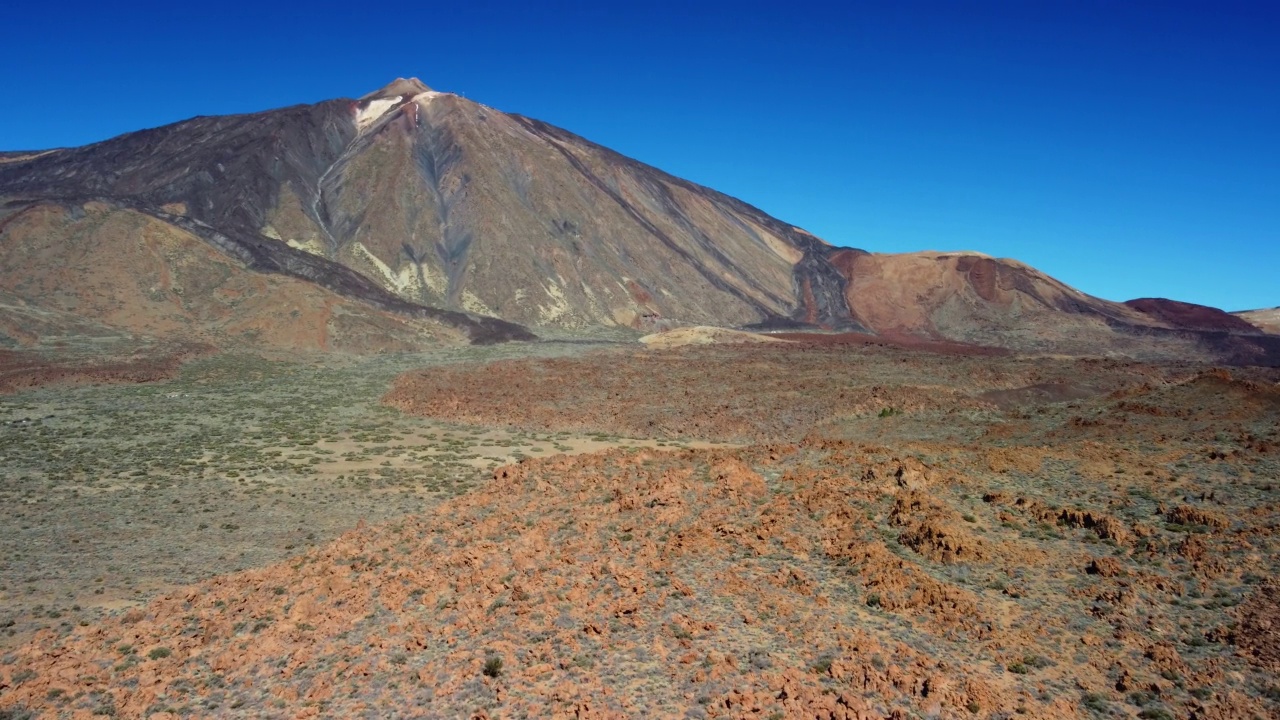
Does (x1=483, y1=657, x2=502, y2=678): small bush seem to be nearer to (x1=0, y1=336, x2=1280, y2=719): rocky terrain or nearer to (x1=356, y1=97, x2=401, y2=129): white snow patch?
(x1=0, y1=336, x2=1280, y2=719): rocky terrain

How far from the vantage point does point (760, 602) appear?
11.1 meters

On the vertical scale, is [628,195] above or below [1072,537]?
above

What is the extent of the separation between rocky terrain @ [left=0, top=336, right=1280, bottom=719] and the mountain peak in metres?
96.1

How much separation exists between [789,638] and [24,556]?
13.4m

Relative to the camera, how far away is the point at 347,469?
22.8 metres

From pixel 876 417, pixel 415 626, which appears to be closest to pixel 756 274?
pixel 876 417

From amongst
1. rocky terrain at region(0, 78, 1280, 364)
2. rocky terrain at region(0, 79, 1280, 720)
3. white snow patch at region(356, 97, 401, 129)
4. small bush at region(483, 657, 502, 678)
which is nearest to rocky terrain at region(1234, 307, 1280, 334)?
rocky terrain at region(0, 78, 1280, 364)

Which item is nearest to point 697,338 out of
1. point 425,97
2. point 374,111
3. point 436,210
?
point 436,210

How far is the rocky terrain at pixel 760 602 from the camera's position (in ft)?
30.0

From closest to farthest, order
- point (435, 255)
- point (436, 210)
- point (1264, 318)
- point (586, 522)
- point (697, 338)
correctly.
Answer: point (586, 522), point (697, 338), point (435, 255), point (436, 210), point (1264, 318)

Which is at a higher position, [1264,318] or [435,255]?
[1264,318]

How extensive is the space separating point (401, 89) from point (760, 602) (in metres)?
107

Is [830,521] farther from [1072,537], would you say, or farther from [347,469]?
[347,469]

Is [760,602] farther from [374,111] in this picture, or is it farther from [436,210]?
[374,111]
